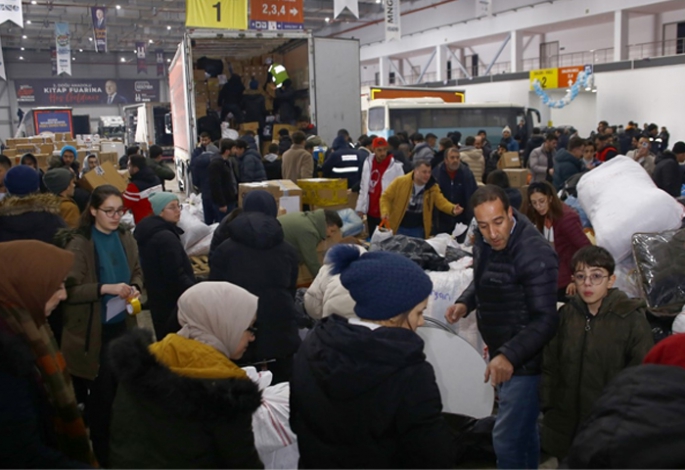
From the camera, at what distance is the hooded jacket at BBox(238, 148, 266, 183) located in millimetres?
9188

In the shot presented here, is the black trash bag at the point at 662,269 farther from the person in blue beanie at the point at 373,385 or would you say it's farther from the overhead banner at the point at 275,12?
the overhead banner at the point at 275,12

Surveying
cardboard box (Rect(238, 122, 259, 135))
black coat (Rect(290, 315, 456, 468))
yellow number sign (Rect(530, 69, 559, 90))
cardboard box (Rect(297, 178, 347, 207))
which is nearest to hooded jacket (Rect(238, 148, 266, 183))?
cardboard box (Rect(297, 178, 347, 207))

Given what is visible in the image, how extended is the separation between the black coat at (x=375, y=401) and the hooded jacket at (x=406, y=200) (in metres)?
4.87

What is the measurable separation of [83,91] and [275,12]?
119 feet

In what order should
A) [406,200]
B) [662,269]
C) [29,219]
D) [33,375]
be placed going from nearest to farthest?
[33,375], [662,269], [29,219], [406,200]

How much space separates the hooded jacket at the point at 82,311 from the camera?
11.8ft

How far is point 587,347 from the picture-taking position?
124 inches

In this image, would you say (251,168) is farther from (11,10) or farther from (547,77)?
(547,77)

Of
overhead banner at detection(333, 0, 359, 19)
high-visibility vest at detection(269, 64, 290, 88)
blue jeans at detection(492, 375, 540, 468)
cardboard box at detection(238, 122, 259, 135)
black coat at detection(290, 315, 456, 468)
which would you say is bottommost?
blue jeans at detection(492, 375, 540, 468)

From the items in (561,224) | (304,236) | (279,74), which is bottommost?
(304,236)

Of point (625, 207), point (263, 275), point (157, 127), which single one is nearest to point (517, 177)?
point (625, 207)

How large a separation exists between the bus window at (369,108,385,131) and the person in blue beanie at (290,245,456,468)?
15.5 m

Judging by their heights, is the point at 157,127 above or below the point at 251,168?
above

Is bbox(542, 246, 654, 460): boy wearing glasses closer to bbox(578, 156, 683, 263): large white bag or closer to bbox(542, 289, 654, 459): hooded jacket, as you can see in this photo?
bbox(542, 289, 654, 459): hooded jacket
